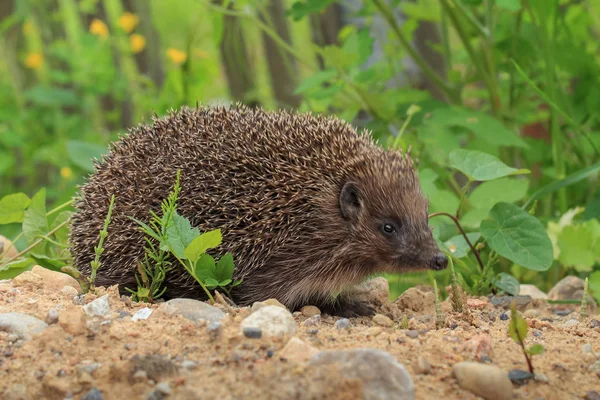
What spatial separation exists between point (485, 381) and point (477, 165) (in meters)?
1.83

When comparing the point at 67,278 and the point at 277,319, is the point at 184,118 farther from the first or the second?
the point at 277,319

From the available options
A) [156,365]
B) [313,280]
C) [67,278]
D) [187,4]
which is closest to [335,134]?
[313,280]

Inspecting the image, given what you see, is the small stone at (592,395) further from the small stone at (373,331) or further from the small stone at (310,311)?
the small stone at (310,311)

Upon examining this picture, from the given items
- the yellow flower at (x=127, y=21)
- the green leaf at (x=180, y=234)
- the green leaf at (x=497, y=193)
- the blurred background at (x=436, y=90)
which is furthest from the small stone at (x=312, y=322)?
the yellow flower at (x=127, y=21)

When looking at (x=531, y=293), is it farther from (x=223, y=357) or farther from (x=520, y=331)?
(x=223, y=357)

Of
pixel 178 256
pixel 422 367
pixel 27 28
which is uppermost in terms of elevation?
pixel 27 28

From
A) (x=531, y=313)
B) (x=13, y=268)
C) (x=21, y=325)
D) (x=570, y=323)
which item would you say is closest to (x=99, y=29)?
(x=13, y=268)

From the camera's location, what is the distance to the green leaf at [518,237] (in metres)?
4.28

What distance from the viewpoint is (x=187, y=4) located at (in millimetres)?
18484

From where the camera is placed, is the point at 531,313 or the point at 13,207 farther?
the point at 13,207

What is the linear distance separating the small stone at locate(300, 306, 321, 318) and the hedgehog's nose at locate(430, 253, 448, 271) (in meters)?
0.74

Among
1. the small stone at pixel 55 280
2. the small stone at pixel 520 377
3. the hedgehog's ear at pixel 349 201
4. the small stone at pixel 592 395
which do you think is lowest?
the small stone at pixel 55 280

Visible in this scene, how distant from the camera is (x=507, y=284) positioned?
15.3ft

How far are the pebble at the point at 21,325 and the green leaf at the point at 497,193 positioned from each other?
9.77ft
